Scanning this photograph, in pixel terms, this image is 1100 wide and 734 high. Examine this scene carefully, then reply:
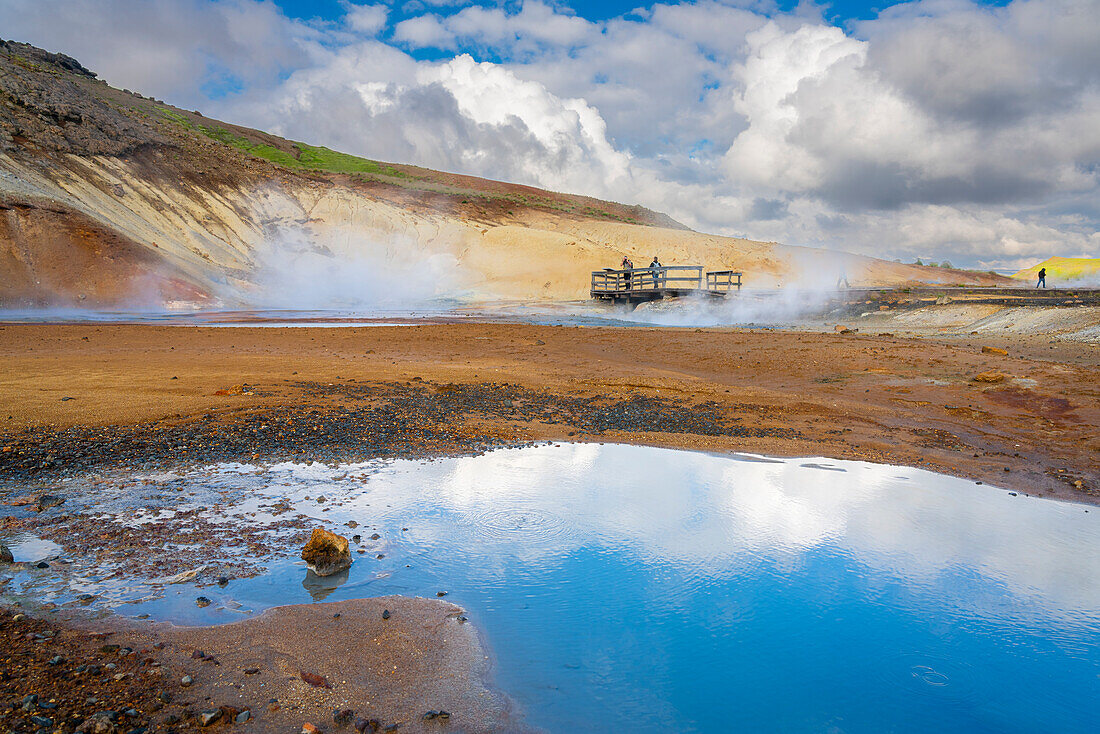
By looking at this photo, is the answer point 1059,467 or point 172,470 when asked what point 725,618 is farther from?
point 1059,467

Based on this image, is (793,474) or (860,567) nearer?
(860,567)

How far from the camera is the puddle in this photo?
351 cm

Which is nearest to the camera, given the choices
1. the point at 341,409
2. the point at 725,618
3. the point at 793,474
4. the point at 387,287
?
the point at 725,618

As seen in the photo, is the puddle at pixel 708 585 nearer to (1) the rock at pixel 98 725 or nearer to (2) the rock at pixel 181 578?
(2) the rock at pixel 181 578

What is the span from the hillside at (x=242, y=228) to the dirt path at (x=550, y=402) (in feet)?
58.2

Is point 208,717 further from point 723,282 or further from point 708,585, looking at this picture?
point 723,282

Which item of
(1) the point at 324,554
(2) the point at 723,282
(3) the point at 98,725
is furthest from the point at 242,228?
(3) the point at 98,725

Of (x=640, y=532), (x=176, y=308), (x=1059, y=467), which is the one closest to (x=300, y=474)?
(x=640, y=532)

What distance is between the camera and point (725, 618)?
428 cm

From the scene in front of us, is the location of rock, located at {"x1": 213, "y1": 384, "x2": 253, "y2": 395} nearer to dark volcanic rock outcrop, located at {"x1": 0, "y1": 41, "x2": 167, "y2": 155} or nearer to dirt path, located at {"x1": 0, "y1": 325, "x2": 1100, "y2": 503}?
dirt path, located at {"x1": 0, "y1": 325, "x2": 1100, "y2": 503}

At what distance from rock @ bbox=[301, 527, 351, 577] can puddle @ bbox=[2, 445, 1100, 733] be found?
0.12m

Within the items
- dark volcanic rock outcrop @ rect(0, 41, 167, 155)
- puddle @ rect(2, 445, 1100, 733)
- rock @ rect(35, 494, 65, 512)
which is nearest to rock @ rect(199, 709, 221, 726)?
puddle @ rect(2, 445, 1100, 733)

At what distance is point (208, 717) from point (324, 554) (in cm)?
168

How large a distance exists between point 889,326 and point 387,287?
3400cm
